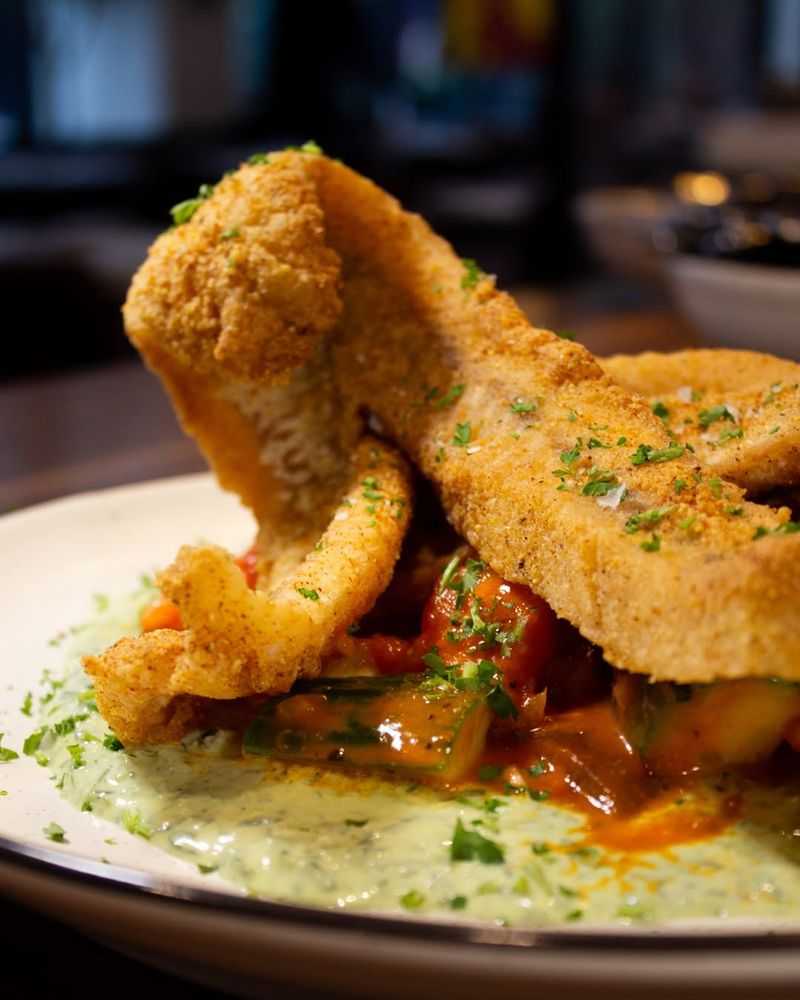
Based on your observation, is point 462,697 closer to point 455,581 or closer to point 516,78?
point 455,581

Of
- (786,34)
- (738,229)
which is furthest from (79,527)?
(786,34)

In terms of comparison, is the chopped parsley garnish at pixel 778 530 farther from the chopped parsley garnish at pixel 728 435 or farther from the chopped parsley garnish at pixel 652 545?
the chopped parsley garnish at pixel 728 435

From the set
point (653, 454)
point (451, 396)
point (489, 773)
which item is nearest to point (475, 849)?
point (489, 773)

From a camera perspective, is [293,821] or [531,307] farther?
[531,307]

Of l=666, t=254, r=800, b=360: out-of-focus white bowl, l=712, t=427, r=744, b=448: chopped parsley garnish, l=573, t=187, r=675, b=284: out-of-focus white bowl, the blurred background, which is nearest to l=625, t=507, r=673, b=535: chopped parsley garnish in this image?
l=712, t=427, r=744, b=448: chopped parsley garnish

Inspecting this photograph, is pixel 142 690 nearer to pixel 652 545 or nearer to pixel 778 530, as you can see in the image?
pixel 652 545

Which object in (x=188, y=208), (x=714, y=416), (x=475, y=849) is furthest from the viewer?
(x=188, y=208)

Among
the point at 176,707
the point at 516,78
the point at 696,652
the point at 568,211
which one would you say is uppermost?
the point at 696,652
